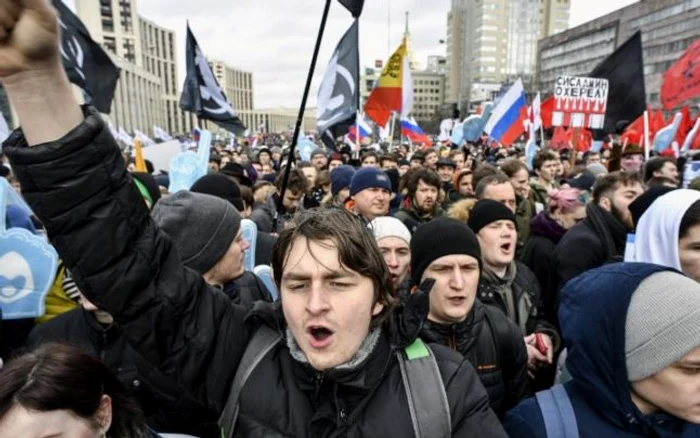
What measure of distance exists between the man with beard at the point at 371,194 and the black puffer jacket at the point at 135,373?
2.55 metres

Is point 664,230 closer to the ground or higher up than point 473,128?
closer to the ground

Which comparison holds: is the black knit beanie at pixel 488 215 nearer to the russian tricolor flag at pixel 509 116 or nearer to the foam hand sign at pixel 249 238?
the foam hand sign at pixel 249 238

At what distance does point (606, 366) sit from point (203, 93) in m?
7.53

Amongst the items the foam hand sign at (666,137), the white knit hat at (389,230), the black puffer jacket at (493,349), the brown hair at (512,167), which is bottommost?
the black puffer jacket at (493,349)

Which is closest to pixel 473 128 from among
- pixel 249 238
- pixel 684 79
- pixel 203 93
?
pixel 684 79

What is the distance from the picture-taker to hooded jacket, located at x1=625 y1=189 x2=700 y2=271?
2.16m

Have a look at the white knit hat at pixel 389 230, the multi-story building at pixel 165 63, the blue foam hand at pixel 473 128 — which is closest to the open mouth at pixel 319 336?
the white knit hat at pixel 389 230

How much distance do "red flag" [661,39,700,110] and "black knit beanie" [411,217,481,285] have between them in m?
6.69

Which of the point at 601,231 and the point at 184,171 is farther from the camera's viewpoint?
the point at 184,171

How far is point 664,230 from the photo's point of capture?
2.21 metres

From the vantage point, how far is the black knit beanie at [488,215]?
2.92 m

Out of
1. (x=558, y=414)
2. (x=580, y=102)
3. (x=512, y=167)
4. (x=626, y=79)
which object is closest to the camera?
(x=558, y=414)

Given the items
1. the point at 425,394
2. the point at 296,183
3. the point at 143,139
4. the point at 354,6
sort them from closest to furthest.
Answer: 1. the point at 425,394
2. the point at 354,6
3. the point at 296,183
4. the point at 143,139

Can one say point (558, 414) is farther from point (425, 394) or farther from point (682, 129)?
point (682, 129)
